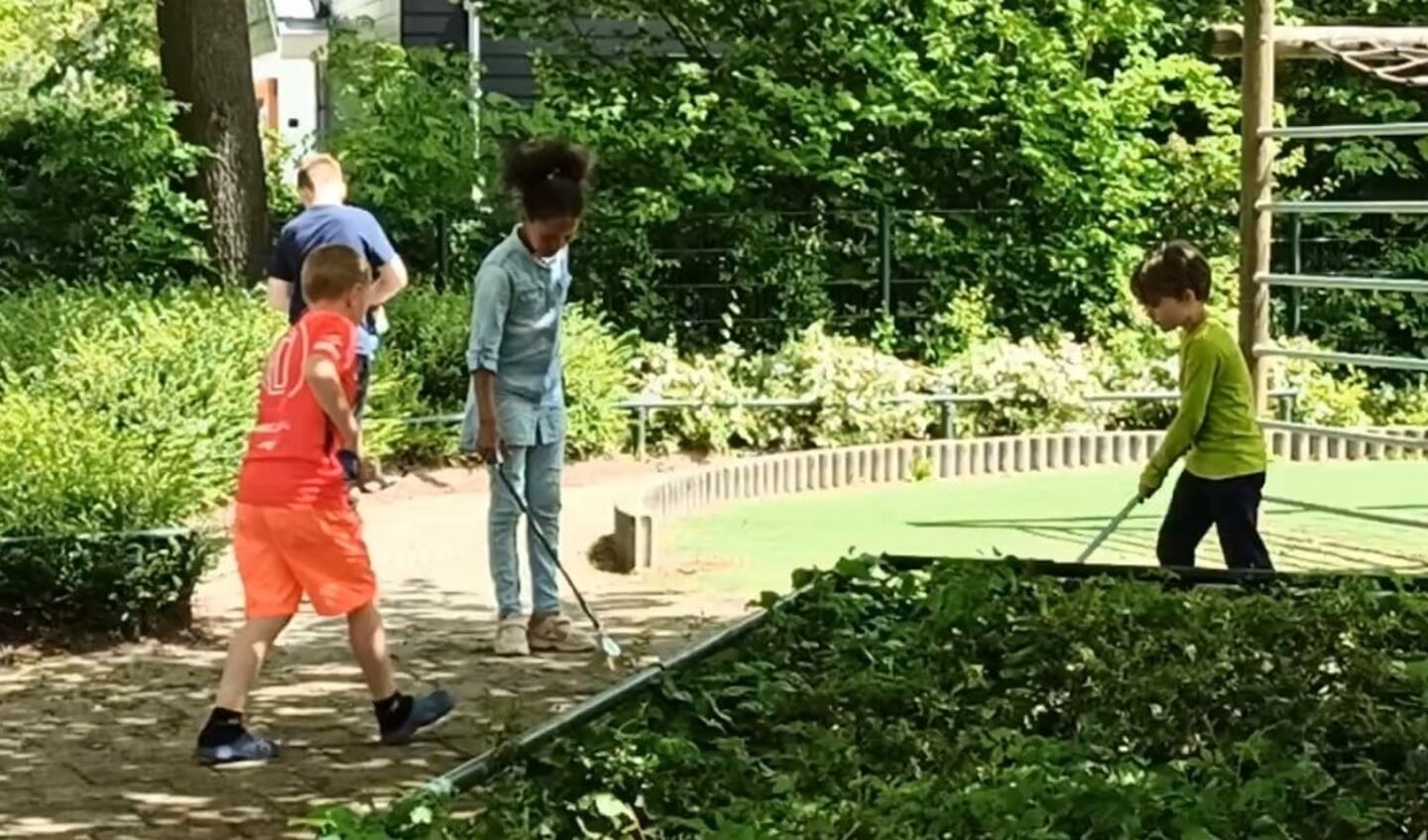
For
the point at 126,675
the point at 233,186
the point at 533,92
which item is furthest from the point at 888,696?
the point at 533,92

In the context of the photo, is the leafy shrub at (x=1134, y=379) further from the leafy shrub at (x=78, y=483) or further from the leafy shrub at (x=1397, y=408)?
the leafy shrub at (x=78, y=483)

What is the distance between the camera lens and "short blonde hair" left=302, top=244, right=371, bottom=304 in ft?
22.3

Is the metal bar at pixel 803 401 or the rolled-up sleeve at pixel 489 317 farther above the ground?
the rolled-up sleeve at pixel 489 317

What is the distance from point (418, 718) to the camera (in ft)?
22.6

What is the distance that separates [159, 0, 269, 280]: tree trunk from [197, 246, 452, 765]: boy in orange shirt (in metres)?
9.92

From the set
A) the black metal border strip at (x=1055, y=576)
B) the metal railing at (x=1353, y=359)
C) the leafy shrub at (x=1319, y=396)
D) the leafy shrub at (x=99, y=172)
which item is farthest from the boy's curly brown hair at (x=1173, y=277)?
the leafy shrub at (x=99, y=172)

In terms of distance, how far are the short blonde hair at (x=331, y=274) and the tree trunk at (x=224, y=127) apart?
32.3 feet

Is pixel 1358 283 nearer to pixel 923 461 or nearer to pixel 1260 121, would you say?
pixel 1260 121

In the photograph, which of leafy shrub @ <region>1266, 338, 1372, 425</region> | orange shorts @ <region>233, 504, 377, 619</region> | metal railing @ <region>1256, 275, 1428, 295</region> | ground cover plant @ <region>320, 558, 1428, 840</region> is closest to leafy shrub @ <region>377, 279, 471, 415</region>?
metal railing @ <region>1256, 275, 1428, 295</region>

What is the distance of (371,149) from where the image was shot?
18.2 meters

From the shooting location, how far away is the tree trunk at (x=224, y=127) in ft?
54.3

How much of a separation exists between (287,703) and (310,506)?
40.0 inches

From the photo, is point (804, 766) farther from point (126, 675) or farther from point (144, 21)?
point (144, 21)

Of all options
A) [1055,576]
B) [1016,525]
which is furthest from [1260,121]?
[1055,576]
